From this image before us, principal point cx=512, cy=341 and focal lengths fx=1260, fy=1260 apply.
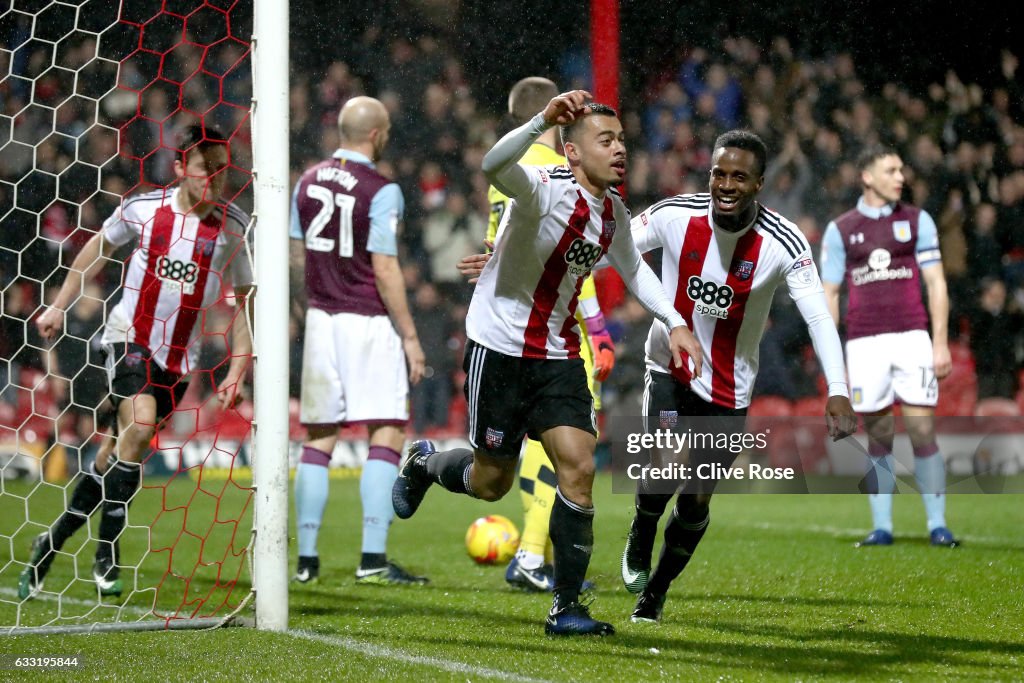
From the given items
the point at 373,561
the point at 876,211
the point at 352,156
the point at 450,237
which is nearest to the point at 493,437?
the point at 373,561

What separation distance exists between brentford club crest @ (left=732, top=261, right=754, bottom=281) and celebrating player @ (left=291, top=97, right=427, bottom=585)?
6.05ft

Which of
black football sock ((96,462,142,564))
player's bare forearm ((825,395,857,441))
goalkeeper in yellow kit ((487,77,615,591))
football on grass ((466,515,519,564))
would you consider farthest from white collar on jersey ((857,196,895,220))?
black football sock ((96,462,142,564))

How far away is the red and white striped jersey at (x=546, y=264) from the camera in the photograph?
→ 405cm

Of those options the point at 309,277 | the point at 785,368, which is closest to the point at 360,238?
the point at 309,277

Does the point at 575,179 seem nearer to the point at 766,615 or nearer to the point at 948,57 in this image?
the point at 766,615

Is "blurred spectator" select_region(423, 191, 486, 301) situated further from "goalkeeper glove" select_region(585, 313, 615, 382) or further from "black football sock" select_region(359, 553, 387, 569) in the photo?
"goalkeeper glove" select_region(585, 313, 615, 382)

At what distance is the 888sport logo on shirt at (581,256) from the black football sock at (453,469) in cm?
85

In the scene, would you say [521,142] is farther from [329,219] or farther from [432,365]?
[432,365]

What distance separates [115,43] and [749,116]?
6.44 metres

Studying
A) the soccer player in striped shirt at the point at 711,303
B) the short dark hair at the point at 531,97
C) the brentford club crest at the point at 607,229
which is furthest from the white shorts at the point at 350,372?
the brentford club crest at the point at 607,229

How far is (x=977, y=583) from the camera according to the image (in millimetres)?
5387

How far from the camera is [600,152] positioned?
4039mm

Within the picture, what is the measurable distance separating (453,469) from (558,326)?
2.39ft

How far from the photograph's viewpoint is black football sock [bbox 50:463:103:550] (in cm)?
527
